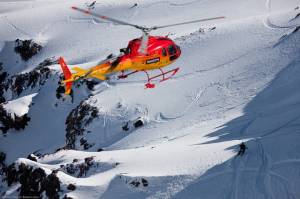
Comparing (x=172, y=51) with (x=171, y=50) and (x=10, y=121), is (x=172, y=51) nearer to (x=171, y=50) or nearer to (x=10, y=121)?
(x=171, y=50)

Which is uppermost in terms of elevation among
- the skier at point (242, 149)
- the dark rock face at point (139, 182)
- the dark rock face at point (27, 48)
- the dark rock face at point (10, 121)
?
the dark rock face at point (27, 48)

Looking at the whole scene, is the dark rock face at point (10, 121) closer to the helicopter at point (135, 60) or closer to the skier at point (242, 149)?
the helicopter at point (135, 60)

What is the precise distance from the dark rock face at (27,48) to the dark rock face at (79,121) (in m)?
20.1

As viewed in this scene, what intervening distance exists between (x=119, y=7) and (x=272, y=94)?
37.6 metres

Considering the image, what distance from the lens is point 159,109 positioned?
194 ft

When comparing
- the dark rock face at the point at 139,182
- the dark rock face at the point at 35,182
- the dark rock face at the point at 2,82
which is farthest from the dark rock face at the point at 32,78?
the dark rock face at the point at 139,182

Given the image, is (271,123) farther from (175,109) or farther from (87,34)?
(87,34)

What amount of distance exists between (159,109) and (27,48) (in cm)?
3045

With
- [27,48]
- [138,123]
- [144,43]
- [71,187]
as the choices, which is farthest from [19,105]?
[144,43]

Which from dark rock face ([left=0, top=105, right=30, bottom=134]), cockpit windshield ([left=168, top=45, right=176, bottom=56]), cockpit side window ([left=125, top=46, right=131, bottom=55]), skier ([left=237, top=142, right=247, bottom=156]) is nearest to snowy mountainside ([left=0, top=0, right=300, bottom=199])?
dark rock face ([left=0, top=105, right=30, bottom=134])

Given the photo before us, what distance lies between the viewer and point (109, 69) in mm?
35594

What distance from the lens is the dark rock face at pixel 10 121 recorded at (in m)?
68.2

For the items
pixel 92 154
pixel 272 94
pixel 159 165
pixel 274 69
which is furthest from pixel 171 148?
pixel 274 69

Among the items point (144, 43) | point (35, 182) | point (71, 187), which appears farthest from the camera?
point (35, 182)
